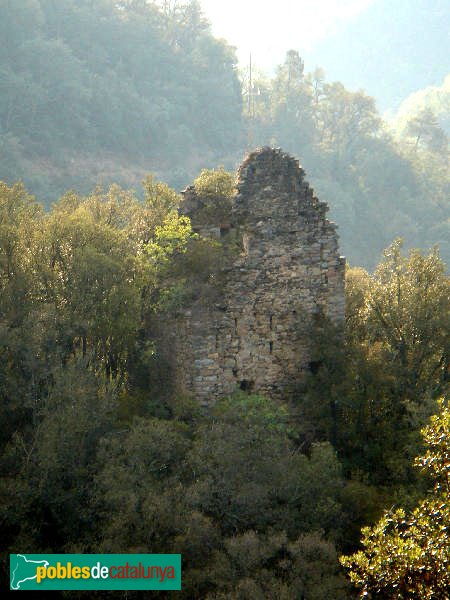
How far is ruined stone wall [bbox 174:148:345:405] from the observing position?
13.6m

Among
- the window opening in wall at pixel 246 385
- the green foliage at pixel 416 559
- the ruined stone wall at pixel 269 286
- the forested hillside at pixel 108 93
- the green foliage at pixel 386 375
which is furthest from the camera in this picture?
the forested hillside at pixel 108 93

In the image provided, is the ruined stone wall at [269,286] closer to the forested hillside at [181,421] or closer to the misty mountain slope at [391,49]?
the forested hillside at [181,421]

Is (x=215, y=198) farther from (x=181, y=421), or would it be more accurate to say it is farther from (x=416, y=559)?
(x=416, y=559)

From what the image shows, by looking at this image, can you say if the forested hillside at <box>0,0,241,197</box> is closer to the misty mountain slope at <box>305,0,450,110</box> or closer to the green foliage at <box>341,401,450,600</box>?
the green foliage at <box>341,401,450,600</box>

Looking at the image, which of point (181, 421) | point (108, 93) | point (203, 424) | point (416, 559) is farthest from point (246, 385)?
point (108, 93)

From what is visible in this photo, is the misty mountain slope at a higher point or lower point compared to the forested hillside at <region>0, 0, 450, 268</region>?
higher

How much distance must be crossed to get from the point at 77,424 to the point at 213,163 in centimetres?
5716

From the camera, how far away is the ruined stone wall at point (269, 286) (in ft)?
44.5

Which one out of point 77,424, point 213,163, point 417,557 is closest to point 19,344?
point 77,424

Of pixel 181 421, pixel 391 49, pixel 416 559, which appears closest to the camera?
pixel 416 559

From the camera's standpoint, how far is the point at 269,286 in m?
13.9

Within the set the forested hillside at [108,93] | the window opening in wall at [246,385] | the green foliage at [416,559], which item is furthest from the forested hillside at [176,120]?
the green foliage at [416,559]

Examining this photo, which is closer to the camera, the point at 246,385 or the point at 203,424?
the point at 203,424

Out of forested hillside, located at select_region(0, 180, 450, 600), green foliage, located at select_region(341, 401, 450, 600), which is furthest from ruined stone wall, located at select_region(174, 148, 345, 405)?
green foliage, located at select_region(341, 401, 450, 600)
